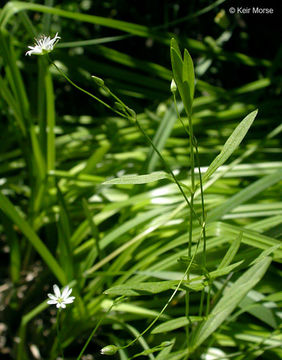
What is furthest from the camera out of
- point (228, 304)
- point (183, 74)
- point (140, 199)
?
point (140, 199)

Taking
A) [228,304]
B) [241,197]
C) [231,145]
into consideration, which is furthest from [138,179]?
[241,197]

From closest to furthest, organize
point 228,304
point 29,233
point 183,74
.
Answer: point 183,74 → point 228,304 → point 29,233

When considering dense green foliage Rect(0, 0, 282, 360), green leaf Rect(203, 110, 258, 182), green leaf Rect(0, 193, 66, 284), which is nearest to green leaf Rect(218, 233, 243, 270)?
dense green foliage Rect(0, 0, 282, 360)

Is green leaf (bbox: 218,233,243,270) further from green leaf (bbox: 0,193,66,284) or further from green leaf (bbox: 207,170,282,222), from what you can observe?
green leaf (bbox: 0,193,66,284)

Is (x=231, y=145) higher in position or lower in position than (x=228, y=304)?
higher

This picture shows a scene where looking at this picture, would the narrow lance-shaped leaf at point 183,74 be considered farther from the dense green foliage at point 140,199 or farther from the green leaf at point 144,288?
the green leaf at point 144,288

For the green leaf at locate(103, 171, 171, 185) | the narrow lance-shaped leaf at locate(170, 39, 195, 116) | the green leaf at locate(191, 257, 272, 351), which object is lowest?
the green leaf at locate(191, 257, 272, 351)

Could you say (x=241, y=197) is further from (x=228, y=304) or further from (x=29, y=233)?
(x=29, y=233)

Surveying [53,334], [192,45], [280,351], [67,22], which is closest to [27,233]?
[53,334]

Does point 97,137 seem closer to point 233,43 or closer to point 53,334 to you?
point 53,334
